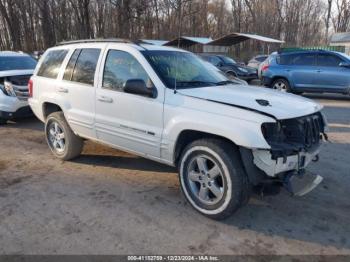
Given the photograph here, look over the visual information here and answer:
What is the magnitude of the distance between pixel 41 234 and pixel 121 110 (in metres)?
1.77

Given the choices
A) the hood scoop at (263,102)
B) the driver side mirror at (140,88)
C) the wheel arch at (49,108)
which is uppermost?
the driver side mirror at (140,88)

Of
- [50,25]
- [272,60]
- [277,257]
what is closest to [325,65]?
[272,60]

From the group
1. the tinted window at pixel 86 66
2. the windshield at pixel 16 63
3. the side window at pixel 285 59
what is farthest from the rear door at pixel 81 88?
the side window at pixel 285 59

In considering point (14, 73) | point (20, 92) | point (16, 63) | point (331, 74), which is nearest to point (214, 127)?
point (20, 92)

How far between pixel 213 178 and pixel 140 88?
1334mm

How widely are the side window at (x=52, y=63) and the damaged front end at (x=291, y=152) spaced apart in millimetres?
3617

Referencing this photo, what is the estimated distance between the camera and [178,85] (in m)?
4.43

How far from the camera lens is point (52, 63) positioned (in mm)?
6066

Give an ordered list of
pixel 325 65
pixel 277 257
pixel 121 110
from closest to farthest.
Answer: pixel 277 257
pixel 121 110
pixel 325 65

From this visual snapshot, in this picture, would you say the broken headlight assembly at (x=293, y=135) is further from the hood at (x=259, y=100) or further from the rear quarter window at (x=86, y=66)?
the rear quarter window at (x=86, y=66)

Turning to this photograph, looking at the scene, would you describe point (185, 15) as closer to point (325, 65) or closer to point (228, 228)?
point (325, 65)

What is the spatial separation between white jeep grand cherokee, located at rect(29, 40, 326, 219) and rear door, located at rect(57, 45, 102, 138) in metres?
0.01

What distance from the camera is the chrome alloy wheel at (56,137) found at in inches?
235

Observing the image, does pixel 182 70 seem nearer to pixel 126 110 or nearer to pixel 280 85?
pixel 126 110
